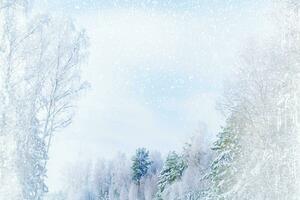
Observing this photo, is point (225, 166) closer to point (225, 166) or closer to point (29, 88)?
point (225, 166)

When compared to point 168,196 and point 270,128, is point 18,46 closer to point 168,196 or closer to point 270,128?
point 270,128

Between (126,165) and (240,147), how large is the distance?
65620 mm

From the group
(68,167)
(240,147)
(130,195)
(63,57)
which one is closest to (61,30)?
(63,57)

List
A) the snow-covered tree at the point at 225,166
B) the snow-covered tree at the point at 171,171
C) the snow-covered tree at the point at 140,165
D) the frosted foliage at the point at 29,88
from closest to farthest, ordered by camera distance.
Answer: the frosted foliage at the point at 29,88 → the snow-covered tree at the point at 225,166 → the snow-covered tree at the point at 171,171 → the snow-covered tree at the point at 140,165


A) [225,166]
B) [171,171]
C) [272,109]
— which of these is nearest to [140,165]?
[171,171]

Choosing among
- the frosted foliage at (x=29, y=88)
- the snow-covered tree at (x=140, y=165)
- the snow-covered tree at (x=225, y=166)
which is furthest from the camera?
the snow-covered tree at (x=140, y=165)

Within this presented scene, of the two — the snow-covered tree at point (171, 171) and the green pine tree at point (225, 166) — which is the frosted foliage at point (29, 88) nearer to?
the green pine tree at point (225, 166)

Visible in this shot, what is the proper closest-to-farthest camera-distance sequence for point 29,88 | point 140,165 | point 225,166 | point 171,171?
point 29,88
point 225,166
point 171,171
point 140,165

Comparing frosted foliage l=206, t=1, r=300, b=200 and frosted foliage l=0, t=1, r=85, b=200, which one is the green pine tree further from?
frosted foliage l=0, t=1, r=85, b=200

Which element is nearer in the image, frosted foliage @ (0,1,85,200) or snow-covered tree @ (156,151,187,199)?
frosted foliage @ (0,1,85,200)

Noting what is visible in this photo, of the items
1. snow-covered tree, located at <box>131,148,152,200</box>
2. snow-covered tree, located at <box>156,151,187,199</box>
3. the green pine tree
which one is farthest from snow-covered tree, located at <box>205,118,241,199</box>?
snow-covered tree, located at <box>131,148,152,200</box>

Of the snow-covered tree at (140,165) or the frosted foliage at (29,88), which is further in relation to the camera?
the snow-covered tree at (140,165)

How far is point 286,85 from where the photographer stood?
18.0 m

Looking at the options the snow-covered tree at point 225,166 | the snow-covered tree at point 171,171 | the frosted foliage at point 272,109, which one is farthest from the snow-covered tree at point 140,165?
the frosted foliage at point 272,109
